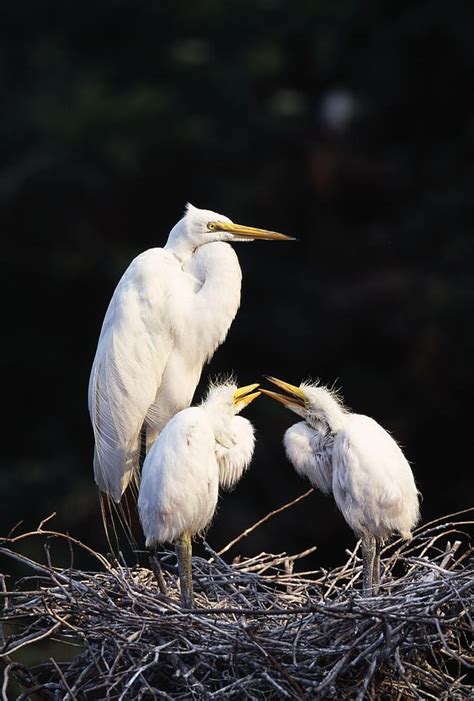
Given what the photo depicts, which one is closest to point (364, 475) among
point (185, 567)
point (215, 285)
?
point (185, 567)

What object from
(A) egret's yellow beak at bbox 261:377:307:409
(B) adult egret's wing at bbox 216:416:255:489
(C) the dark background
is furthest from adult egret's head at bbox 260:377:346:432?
(C) the dark background

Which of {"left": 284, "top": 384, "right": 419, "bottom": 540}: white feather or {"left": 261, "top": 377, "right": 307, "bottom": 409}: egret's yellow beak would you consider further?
{"left": 261, "top": 377, "right": 307, "bottom": 409}: egret's yellow beak

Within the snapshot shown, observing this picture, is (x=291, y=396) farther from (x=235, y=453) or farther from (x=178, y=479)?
(x=178, y=479)

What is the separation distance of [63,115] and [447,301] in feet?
12.2

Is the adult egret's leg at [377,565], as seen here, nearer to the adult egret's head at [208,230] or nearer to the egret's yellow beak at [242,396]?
the egret's yellow beak at [242,396]

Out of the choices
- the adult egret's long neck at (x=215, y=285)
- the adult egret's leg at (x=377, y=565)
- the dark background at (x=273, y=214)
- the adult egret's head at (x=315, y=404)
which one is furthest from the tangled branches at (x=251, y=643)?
the dark background at (x=273, y=214)

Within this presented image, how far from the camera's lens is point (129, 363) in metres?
4.91

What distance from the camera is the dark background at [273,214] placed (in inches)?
361

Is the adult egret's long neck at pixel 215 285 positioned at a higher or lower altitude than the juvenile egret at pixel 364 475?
higher

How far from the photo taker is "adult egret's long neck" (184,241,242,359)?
4910mm

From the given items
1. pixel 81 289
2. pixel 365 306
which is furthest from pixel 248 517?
pixel 81 289

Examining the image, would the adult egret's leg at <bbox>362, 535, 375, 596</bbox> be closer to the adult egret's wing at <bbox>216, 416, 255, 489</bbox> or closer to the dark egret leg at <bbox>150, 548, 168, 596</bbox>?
the adult egret's wing at <bbox>216, 416, 255, 489</bbox>

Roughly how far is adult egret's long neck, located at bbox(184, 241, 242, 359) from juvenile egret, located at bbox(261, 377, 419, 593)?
1.68 ft

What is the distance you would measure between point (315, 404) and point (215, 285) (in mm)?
555
